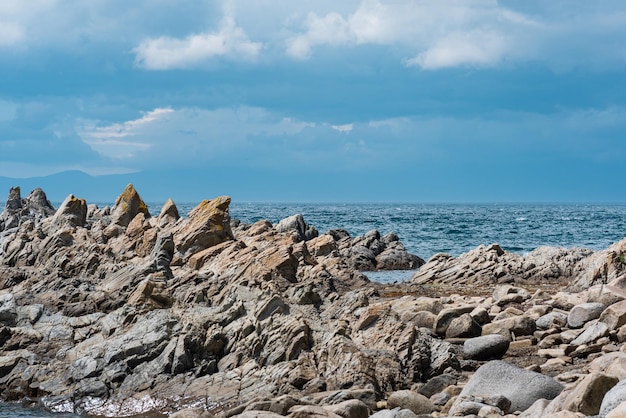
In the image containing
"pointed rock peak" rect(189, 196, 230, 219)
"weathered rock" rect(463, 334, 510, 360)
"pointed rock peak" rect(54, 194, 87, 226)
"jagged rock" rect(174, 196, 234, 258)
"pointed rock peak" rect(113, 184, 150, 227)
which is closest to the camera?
"weathered rock" rect(463, 334, 510, 360)

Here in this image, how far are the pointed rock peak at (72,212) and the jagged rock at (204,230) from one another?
12.3 m

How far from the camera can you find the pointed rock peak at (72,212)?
148 feet

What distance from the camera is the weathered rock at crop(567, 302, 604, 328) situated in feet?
66.4

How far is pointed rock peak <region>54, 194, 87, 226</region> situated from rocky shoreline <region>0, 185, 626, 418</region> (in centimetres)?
1507

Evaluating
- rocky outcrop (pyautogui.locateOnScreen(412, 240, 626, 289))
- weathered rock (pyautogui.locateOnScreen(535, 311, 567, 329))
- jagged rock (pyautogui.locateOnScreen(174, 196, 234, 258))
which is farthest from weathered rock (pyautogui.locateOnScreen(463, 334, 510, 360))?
rocky outcrop (pyautogui.locateOnScreen(412, 240, 626, 289))

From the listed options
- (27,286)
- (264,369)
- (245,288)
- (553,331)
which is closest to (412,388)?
(264,369)

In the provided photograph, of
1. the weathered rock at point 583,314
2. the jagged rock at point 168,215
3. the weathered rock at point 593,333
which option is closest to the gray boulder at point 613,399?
the weathered rock at point 593,333

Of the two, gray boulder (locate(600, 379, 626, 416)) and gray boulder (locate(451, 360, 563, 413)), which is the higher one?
gray boulder (locate(600, 379, 626, 416))

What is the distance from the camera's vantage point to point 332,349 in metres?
18.0

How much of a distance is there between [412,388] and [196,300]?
30.3 ft

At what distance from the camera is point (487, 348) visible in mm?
18844

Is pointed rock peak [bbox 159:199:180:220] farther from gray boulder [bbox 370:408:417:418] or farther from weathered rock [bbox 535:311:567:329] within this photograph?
gray boulder [bbox 370:408:417:418]

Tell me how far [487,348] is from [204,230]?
61.9 ft

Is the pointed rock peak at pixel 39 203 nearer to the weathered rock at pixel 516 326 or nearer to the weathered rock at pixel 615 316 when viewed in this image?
the weathered rock at pixel 516 326
